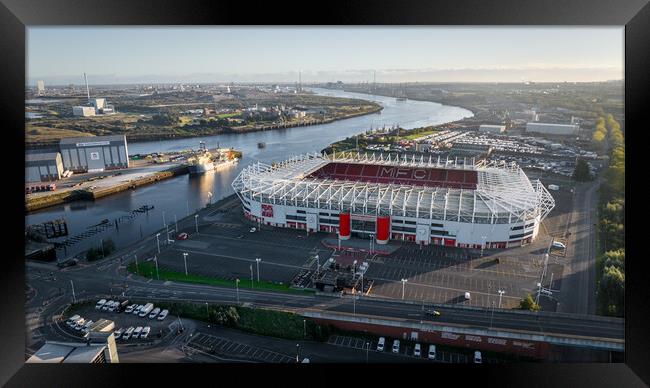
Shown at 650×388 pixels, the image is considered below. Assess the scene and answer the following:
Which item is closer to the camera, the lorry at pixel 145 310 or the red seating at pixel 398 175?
the lorry at pixel 145 310

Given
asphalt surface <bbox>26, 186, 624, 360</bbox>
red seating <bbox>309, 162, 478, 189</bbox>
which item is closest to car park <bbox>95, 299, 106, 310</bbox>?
asphalt surface <bbox>26, 186, 624, 360</bbox>

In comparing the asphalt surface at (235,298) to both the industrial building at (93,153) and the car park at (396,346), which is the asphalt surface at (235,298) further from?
the industrial building at (93,153)

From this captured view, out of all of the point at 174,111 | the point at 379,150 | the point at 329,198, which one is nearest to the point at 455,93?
the point at 379,150

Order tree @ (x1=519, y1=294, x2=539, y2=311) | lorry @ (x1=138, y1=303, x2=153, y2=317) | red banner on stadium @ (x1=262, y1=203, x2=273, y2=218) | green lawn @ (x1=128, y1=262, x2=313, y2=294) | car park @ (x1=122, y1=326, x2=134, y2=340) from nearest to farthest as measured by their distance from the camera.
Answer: car park @ (x1=122, y1=326, x2=134, y2=340), tree @ (x1=519, y1=294, x2=539, y2=311), lorry @ (x1=138, y1=303, x2=153, y2=317), green lawn @ (x1=128, y1=262, x2=313, y2=294), red banner on stadium @ (x1=262, y1=203, x2=273, y2=218)

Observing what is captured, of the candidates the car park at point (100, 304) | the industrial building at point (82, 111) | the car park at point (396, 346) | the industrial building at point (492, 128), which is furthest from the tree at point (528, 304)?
the industrial building at point (82, 111)

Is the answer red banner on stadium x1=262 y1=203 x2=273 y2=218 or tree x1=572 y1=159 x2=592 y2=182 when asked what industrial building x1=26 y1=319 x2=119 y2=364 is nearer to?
red banner on stadium x1=262 y1=203 x2=273 y2=218

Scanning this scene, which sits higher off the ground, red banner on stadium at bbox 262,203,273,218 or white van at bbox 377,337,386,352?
red banner on stadium at bbox 262,203,273,218
